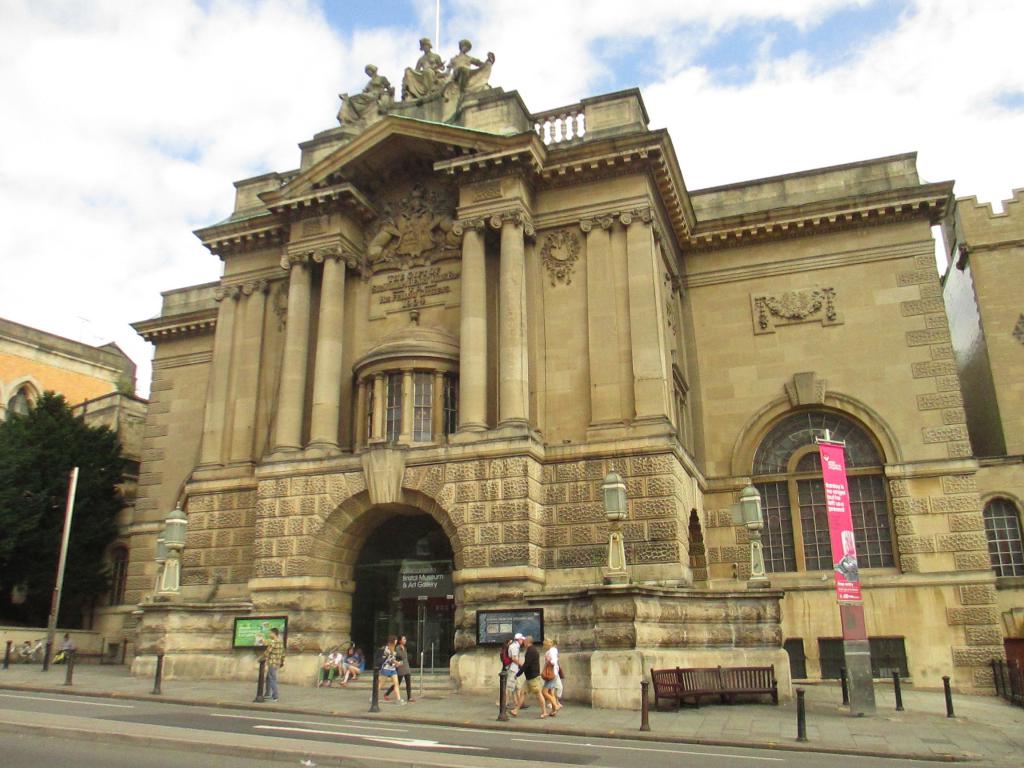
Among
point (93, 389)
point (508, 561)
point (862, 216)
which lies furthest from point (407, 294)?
point (93, 389)

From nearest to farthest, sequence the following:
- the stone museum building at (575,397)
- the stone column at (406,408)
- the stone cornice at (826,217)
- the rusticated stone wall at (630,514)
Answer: the rusticated stone wall at (630,514) < the stone museum building at (575,397) < the stone column at (406,408) < the stone cornice at (826,217)

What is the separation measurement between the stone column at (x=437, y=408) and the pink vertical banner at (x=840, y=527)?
35.7 ft

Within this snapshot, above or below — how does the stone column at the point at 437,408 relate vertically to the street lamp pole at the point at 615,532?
above

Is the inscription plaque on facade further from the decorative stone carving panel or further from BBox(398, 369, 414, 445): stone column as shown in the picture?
the decorative stone carving panel

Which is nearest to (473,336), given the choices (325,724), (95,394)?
(325,724)

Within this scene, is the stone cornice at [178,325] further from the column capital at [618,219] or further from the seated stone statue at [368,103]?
the column capital at [618,219]

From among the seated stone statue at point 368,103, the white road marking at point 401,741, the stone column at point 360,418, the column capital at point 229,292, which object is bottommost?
the white road marking at point 401,741

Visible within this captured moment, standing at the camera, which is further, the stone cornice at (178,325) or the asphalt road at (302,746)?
the stone cornice at (178,325)

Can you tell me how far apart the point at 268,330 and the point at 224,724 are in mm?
17820

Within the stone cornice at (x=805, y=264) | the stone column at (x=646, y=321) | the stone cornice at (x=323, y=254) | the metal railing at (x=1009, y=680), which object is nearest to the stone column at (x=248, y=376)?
the stone cornice at (x=323, y=254)

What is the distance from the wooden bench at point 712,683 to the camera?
59.6ft

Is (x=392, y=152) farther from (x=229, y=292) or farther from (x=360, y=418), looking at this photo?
(x=360, y=418)

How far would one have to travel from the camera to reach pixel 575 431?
25.0 m

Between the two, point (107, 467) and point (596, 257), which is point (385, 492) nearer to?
point (596, 257)
